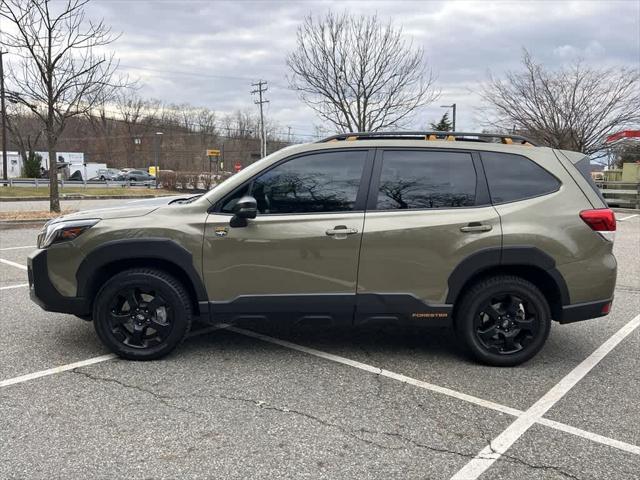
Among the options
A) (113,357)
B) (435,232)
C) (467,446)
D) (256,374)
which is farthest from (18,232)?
(467,446)

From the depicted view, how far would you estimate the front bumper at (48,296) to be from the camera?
158 inches

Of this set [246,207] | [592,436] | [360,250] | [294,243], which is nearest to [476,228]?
[360,250]

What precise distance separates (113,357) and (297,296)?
1587mm

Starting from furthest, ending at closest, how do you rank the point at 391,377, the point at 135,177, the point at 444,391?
the point at 135,177 < the point at 391,377 < the point at 444,391

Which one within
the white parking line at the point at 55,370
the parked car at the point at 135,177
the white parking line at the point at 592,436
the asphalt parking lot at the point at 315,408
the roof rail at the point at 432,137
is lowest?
the white parking line at the point at 592,436

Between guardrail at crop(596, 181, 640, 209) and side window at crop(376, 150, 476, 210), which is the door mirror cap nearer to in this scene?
side window at crop(376, 150, 476, 210)

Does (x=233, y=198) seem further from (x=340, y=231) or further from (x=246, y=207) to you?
(x=340, y=231)

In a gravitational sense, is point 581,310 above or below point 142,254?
below

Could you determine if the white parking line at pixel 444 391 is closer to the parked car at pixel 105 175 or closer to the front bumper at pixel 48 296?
the front bumper at pixel 48 296

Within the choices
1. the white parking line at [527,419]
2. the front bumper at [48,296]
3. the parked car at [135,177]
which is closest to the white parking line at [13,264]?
the front bumper at [48,296]

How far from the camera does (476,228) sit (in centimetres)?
391

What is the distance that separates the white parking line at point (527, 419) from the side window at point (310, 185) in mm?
1847

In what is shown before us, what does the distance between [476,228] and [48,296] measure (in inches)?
130

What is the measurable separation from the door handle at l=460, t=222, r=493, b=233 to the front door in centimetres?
79
